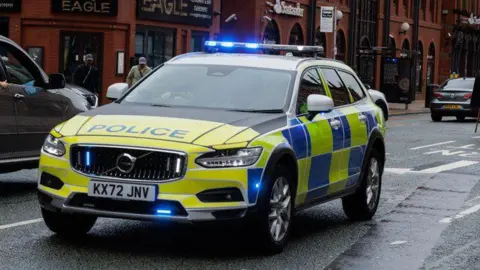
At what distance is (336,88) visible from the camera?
10.3 metres

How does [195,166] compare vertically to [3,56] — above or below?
below

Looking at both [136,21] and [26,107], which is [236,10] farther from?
[26,107]

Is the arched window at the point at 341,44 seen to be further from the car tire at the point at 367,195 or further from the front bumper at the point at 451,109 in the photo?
the car tire at the point at 367,195

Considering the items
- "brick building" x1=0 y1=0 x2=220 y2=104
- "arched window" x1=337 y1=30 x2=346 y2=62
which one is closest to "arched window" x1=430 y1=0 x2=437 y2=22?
"arched window" x1=337 y1=30 x2=346 y2=62

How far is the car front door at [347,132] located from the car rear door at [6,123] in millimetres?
3478

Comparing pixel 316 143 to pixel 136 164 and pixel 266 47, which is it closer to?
pixel 266 47

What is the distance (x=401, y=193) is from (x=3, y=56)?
497 cm

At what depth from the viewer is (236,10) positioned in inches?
1673

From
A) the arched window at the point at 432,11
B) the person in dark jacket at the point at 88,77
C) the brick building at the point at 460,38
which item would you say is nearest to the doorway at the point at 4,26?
the person in dark jacket at the point at 88,77

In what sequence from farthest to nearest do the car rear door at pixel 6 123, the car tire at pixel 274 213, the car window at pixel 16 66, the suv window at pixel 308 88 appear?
the car window at pixel 16 66, the car rear door at pixel 6 123, the suv window at pixel 308 88, the car tire at pixel 274 213

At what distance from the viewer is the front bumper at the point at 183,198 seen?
769cm

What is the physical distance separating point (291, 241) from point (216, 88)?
1.41 meters

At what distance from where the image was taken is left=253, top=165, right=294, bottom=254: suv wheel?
7984 mm

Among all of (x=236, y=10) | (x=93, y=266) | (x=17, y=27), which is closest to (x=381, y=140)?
(x=93, y=266)
